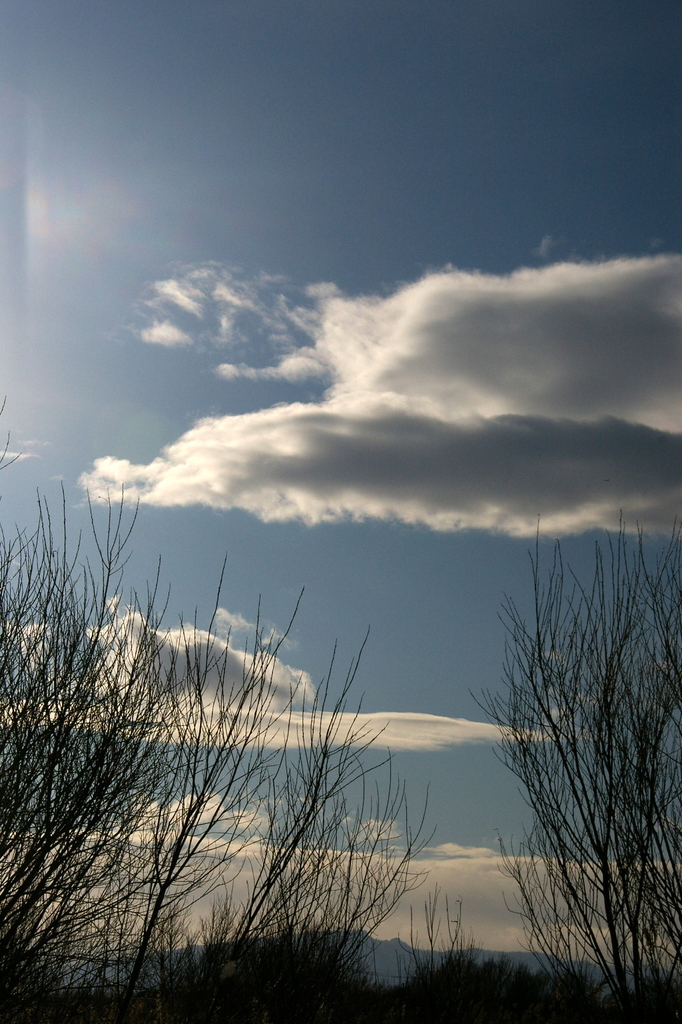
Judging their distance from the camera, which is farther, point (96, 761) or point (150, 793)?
point (150, 793)

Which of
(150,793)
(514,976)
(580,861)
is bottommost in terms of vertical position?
(514,976)

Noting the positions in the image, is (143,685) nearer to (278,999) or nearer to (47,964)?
(47,964)

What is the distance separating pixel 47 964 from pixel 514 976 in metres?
19.3

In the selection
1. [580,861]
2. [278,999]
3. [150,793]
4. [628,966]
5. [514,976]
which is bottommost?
[514,976]

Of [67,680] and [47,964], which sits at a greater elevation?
[67,680]

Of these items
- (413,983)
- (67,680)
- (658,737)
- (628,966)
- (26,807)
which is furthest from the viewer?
(413,983)

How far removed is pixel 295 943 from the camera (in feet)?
37.3

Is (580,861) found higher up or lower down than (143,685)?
lower down

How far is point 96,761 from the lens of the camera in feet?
25.0

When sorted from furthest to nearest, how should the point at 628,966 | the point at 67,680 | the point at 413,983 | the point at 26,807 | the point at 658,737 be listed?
the point at 413,983 < the point at 658,737 < the point at 628,966 < the point at 67,680 < the point at 26,807

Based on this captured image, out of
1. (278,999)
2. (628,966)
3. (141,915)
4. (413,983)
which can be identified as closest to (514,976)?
(413,983)

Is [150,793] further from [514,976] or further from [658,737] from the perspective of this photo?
[514,976]

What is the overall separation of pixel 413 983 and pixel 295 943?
1189 cm

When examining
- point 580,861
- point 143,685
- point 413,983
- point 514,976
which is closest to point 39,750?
point 143,685
